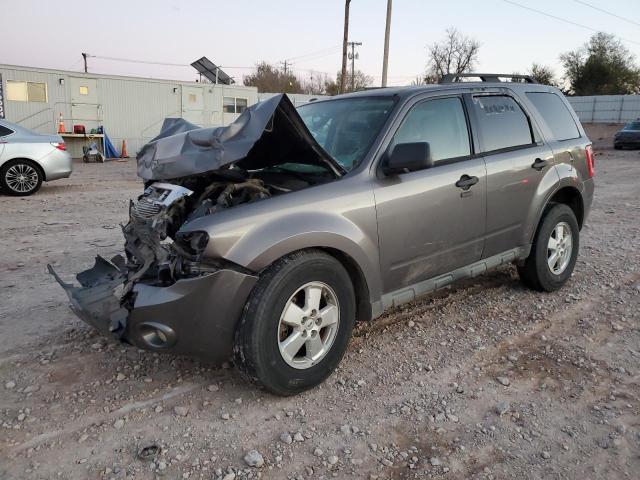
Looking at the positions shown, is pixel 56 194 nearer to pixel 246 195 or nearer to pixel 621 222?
pixel 246 195

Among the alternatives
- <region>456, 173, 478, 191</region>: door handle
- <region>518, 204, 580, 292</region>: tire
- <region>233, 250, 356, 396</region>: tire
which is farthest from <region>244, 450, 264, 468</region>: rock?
<region>518, 204, 580, 292</region>: tire

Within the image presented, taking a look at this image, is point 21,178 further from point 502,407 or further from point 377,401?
point 502,407

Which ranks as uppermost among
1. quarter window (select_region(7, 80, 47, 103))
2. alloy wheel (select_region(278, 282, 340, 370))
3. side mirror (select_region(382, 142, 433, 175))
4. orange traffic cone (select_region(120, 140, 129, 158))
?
quarter window (select_region(7, 80, 47, 103))

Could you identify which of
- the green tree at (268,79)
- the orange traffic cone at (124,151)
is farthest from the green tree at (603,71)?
the orange traffic cone at (124,151)

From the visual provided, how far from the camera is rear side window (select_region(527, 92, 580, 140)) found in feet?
16.0

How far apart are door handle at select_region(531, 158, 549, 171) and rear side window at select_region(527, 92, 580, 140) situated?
0.44 m

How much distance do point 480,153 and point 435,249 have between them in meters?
0.93

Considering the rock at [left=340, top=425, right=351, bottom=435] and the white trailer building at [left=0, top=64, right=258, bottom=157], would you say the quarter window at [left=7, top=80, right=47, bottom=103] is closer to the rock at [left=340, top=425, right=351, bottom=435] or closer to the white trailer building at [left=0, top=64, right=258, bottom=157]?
the white trailer building at [left=0, top=64, right=258, bottom=157]

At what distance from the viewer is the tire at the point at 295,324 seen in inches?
114

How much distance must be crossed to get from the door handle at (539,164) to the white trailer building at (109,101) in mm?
19927

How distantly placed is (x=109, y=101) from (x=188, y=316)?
827 inches

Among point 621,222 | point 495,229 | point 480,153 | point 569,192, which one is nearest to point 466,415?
point 495,229

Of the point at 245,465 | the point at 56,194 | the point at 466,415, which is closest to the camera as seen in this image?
the point at 245,465

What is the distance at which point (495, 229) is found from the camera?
4.27 m
